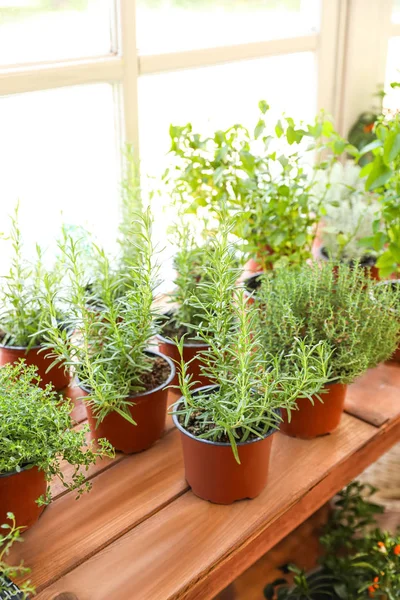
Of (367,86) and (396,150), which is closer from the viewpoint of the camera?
(396,150)

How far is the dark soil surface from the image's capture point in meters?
1.15

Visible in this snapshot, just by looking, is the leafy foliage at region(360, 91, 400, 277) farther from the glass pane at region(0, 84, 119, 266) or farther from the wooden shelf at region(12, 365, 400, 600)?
the glass pane at region(0, 84, 119, 266)

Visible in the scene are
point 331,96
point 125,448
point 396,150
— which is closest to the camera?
point 125,448

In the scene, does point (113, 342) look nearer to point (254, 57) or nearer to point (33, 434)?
point (33, 434)

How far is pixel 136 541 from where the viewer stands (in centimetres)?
99

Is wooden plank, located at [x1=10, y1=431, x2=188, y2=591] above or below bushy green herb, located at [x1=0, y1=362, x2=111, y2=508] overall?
below

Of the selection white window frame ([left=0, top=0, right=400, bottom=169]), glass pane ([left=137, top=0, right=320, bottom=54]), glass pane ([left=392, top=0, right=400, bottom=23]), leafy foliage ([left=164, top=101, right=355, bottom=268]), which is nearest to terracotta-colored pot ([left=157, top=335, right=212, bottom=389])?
leafy foliage ([left=164, top=101, right=355, bottom=268])

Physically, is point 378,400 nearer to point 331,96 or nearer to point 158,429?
point 158,429

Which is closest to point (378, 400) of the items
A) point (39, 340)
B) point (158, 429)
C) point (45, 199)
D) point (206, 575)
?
point (158, 429)

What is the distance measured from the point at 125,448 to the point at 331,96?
1415mm

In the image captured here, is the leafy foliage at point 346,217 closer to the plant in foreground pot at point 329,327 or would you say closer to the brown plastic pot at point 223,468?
the plant in foreground pot at point 329,327

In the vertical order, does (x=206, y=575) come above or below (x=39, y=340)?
below

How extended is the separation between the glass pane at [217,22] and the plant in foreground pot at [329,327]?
27.9 inches

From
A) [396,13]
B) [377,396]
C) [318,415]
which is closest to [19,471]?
[318,415]
